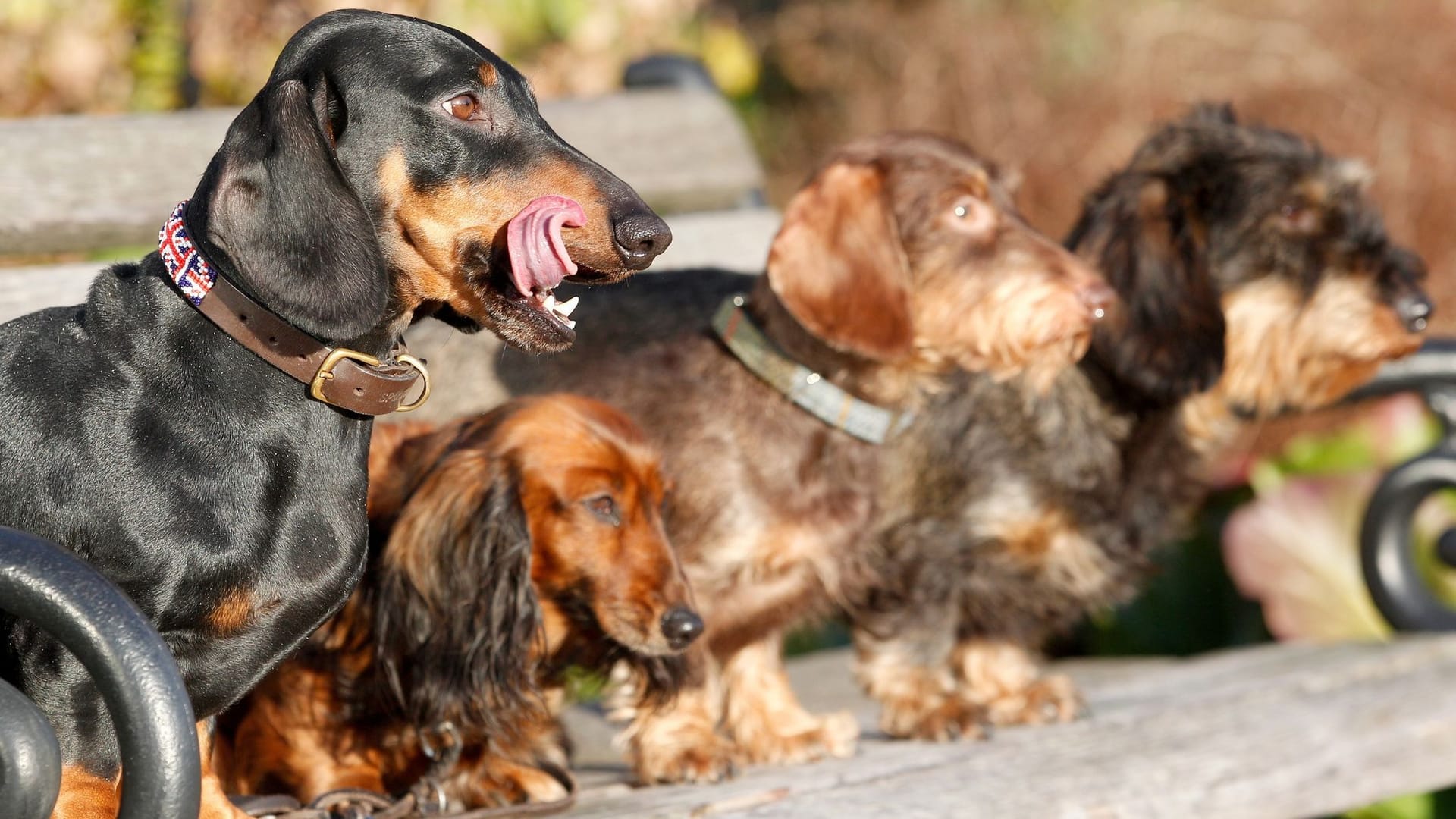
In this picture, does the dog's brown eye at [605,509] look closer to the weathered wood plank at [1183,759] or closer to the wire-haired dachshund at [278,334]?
the weathered wood plank at [1183,759]

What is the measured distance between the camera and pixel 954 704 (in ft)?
12.3

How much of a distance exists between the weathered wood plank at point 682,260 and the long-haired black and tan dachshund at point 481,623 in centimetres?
84

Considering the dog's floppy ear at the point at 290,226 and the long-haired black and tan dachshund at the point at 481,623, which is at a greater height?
the dog's floppy ear at the point at 290,226

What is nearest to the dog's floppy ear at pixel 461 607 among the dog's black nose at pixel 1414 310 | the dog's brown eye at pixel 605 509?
the dog's brown eye at pixel 605 509

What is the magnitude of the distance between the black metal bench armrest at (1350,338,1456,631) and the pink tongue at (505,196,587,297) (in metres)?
3.13

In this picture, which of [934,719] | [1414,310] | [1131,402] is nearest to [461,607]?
[934,719]

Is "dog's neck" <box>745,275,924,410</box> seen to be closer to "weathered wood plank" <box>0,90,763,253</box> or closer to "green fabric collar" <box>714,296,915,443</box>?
"green fabric collar" <box>714,296,915,443</box>

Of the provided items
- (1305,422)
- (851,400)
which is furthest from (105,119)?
(1305,422)

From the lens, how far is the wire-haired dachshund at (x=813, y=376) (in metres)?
3.49

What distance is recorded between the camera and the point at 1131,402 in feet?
13.7

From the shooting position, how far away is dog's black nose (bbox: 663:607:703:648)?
2.93 metres

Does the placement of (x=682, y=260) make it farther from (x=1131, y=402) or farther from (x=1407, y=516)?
(x=1407, y=516)

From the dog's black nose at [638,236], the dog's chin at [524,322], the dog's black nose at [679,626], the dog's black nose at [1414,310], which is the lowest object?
the dog's black nose at [679,626]

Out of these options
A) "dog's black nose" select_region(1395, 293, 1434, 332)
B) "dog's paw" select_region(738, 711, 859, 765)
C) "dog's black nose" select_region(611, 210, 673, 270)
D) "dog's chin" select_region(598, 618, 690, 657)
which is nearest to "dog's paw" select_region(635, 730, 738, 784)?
"dog's paw" select_region(738, 711, 859, 765)
